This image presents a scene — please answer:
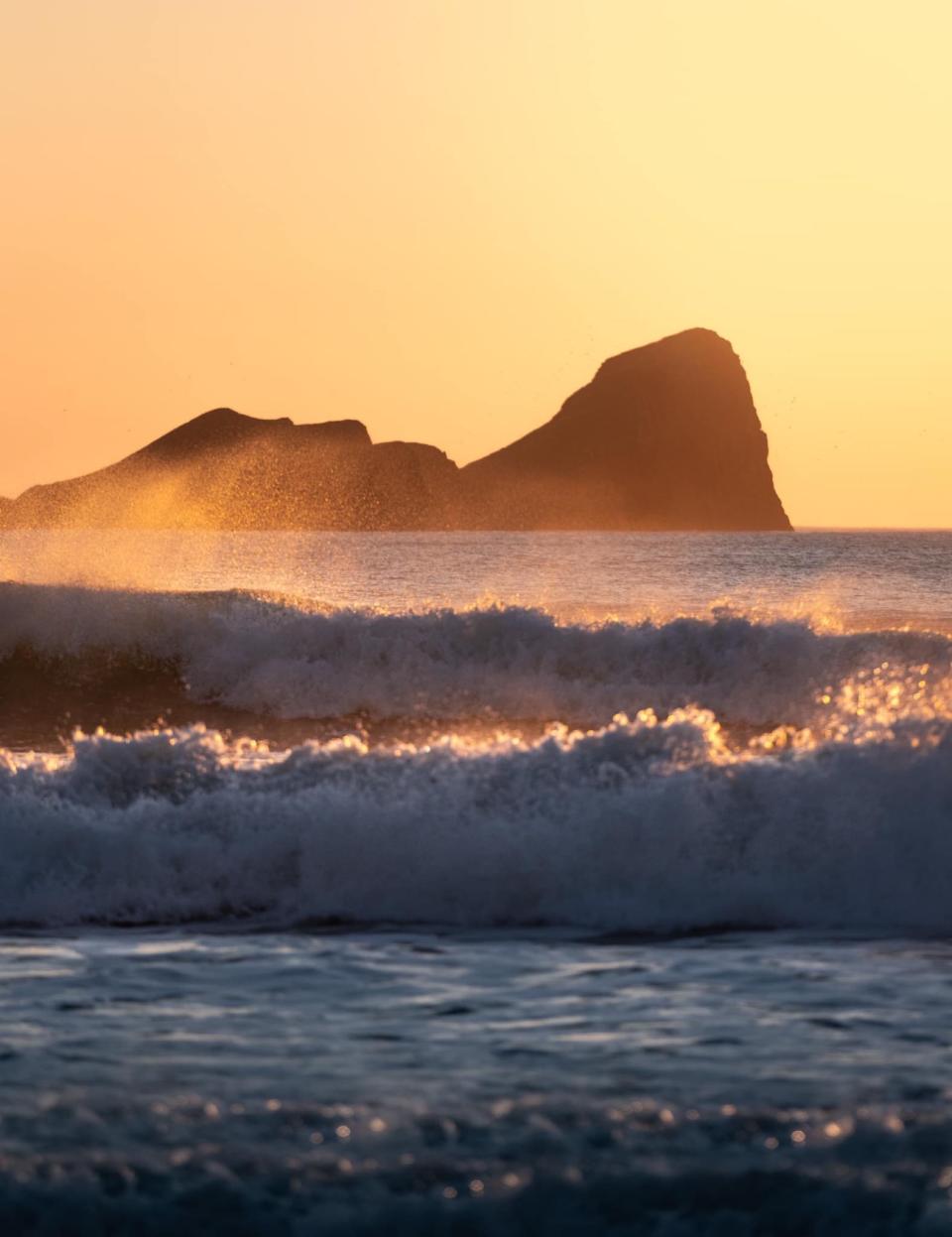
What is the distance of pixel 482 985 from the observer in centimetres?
845

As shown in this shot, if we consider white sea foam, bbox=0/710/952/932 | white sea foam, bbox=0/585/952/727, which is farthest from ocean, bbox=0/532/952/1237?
white sea foam, bbox=0/585/952/727

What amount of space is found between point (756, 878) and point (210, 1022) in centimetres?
424

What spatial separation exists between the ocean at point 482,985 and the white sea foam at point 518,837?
26 millimetres

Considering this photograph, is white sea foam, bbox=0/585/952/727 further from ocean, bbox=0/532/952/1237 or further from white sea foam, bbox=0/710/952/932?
white sea foam, bbox=0/710/952/932

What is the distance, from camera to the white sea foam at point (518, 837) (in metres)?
10.4

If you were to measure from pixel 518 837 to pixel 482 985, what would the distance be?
8.80 feet

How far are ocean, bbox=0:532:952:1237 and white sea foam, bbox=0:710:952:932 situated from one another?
0.03 meters

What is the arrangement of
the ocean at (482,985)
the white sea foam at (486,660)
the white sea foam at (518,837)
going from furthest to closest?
the white sea foam at (486,660) → the white sea foam at (518,837) → the ocean at (482,985)

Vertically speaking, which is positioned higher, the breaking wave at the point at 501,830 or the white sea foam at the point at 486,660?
the white sea foam at the point at 486,660

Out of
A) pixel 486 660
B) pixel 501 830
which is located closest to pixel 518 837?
pixel 501 830

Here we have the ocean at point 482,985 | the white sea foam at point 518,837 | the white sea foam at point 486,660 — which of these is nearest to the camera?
the ocean at point 482,985

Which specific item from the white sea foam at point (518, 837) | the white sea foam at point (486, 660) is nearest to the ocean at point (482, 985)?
the white sea foam at point (518, 837)

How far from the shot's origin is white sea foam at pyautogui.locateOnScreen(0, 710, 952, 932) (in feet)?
34.2

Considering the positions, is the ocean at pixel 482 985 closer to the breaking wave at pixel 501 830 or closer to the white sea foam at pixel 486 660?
the breaking wave at pixel 501 830
